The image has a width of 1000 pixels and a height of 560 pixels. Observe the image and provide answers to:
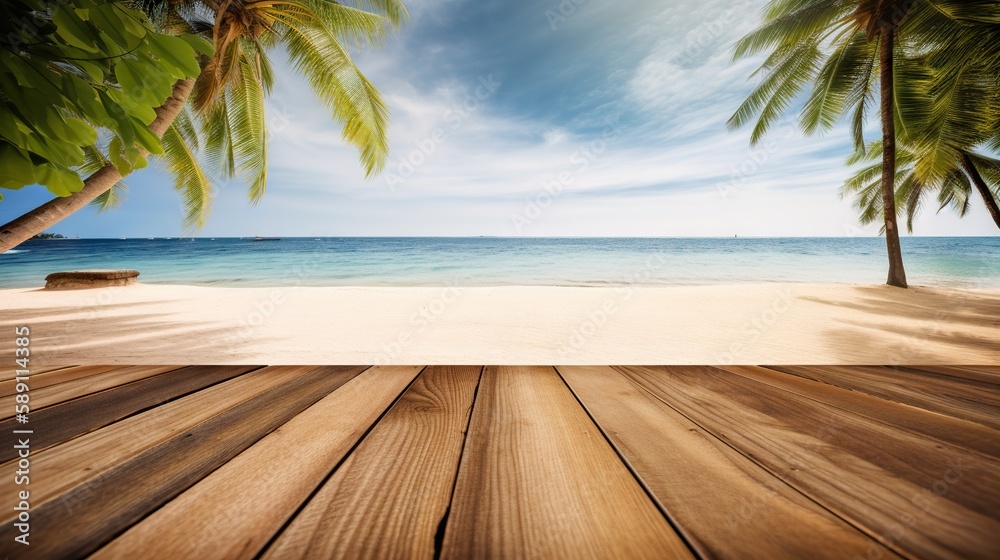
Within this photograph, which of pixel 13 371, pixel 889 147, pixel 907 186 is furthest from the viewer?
pixel 907 186

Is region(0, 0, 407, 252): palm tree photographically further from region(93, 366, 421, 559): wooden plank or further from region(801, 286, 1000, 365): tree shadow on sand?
region(801, 286, 1000, 365): tree shadow on sand

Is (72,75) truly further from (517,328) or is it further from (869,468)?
(517,328)

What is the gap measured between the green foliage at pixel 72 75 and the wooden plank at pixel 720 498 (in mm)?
826

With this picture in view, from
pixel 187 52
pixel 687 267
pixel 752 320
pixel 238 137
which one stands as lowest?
pixel 752 320

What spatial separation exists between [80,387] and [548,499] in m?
1.29

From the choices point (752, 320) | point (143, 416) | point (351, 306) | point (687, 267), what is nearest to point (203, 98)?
point (351, 306)

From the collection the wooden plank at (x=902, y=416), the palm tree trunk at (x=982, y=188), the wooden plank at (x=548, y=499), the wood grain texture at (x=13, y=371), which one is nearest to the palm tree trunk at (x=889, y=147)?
the palm tree trunk at (x=982, y=188)

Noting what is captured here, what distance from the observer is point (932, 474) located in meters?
0.60

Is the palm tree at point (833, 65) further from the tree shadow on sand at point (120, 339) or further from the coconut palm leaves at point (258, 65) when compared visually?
the tree shadow on sand at point (120, 339)

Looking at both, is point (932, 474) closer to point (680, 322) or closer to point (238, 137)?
point (680, 322)

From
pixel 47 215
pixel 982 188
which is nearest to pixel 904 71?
pixel 982 188

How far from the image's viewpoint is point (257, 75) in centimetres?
616

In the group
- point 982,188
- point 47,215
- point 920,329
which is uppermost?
point 982,188

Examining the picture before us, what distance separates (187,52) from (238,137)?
7.06 metres
